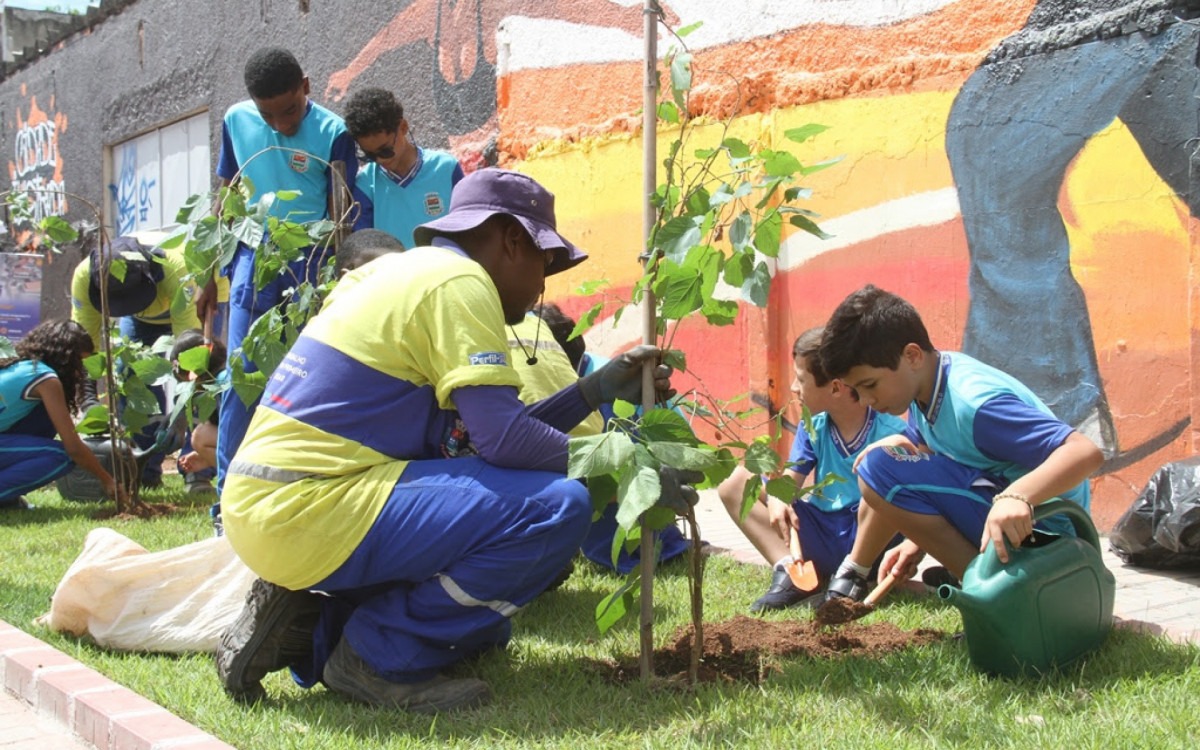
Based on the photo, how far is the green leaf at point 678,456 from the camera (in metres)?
2.78

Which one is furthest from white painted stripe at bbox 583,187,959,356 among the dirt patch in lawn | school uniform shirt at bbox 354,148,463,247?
the dirt patch in lawn

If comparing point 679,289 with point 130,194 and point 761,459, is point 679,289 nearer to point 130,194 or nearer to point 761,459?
point 761,459

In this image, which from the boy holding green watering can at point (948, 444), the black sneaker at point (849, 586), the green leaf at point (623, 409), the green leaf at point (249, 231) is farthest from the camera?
the green leaf at point (249, 231)

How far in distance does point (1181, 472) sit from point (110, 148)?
526 inches

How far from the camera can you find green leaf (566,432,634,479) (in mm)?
2699

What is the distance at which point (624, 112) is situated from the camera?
25.1 feet

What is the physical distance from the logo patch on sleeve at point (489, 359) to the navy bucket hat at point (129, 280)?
4818 millimetres

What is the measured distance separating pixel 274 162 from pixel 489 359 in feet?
9.90

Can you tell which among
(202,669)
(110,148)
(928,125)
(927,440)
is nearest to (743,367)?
(928,125)

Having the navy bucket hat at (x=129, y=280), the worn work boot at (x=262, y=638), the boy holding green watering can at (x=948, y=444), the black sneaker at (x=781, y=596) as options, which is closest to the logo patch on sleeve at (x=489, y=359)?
the worn work boot at (x=262, y=638)

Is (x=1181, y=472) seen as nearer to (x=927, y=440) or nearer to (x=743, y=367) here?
(x=927, y=440)

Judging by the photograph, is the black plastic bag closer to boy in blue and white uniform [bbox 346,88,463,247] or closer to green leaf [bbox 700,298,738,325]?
green leaf [bbox 700,298,738,325]

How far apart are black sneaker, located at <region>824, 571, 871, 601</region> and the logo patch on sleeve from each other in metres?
1.56

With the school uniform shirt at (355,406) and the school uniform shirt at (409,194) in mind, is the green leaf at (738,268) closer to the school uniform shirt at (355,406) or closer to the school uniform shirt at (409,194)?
the school uniform shirt at (355,406)
